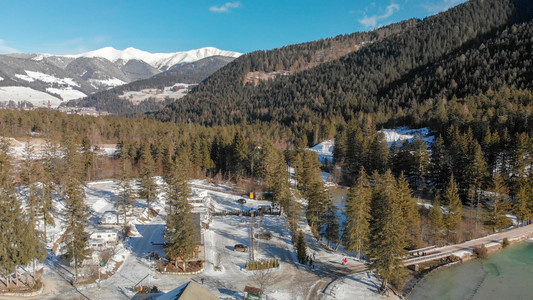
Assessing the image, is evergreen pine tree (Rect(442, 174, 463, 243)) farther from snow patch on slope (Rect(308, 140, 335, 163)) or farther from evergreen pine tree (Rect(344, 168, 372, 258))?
snow patch on slope (Rect(308, 140, 335, 163))

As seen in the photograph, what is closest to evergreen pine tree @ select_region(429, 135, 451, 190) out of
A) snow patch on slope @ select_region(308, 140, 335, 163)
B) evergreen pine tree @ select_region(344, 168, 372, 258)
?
snow patch on slope @ select_region(308, 140, 335, 163)

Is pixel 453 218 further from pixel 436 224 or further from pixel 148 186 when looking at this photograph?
pixel 148 186

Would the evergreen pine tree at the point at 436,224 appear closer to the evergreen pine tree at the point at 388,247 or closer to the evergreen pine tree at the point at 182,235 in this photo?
the evergreen pine tree at the point at 388,247

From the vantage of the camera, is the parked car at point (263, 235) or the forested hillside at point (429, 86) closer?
the parked car at point (263, 235)

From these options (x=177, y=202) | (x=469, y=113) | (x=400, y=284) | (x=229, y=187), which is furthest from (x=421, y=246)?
(x=469, y=113)

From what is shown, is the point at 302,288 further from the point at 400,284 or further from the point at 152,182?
the point at 152,182

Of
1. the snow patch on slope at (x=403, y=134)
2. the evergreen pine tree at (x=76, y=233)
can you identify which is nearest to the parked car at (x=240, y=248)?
the evergreen pine tree at (x=76, y=233)

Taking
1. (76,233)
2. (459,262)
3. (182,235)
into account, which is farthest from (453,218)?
(76,233)

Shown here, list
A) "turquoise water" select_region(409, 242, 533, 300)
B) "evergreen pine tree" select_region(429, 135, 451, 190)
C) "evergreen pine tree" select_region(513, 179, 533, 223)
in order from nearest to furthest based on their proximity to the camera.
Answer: "turquoise water" select_region(409, 242, 533, 300), "evergreen pine tree" select_region(513, 179, 533, 223), "evergreen pine tree" select_region(429, 135, 451, 190)

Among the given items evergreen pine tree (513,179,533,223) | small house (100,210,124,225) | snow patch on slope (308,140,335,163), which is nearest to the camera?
small house (100,210,124,225)
